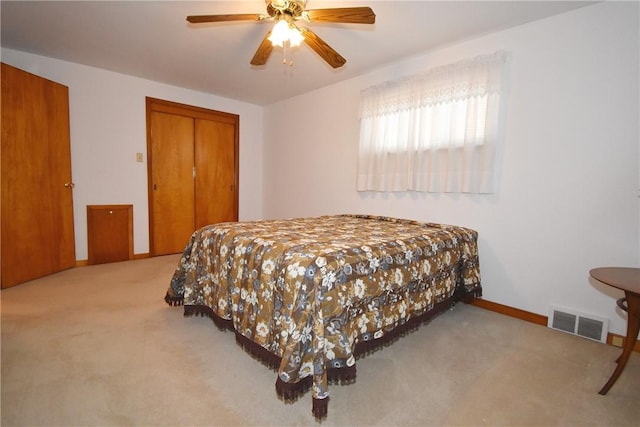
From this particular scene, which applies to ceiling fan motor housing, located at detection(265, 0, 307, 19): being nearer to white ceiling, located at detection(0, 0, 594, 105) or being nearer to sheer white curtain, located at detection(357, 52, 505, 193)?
white ceiling, located at detection(0, 0, 594, 105)

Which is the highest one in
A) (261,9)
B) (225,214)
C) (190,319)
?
(261,9)

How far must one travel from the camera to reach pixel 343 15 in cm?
180

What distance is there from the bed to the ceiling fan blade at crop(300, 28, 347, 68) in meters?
1.30

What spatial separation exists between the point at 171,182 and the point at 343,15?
3257 mm

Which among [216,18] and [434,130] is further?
[434,130]

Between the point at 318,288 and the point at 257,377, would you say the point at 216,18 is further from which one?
the point at 257,377

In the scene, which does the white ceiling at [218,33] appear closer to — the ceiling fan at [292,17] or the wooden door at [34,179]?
the ceiling fan at [292,17]

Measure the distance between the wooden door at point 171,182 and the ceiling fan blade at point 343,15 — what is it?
287cm

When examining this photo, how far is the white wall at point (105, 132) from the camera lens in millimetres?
3277

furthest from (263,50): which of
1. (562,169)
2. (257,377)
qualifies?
(562,169)

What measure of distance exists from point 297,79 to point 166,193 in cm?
230

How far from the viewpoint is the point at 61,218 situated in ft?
10.4

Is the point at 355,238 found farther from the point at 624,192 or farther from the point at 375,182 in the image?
the point at 624,192

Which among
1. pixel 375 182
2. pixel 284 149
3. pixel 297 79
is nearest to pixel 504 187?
pixel 375 182
